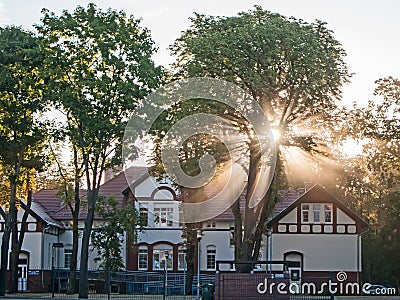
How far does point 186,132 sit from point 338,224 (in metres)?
17.9

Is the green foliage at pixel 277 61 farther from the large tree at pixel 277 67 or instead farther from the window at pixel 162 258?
the window at pixel 162 258

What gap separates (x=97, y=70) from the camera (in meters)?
38.2

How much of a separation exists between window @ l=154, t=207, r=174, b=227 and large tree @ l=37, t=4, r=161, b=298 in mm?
18559

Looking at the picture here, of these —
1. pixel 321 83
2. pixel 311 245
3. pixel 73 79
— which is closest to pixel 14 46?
pixel 73 79

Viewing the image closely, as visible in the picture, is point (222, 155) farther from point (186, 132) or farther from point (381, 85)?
point (381, 85)

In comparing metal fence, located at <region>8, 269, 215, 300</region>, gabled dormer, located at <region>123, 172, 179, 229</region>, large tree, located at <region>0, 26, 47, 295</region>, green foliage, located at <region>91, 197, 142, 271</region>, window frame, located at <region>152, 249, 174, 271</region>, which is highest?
large tree, located at <region>0, 26, 47, 295</region>

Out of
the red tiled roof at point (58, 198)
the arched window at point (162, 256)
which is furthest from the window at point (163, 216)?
the red tiled roof at point (58, 198)

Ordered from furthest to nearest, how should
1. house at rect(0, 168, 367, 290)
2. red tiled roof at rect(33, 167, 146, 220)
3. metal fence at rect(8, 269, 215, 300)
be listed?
red tiled roof at rect(33, 167, 146, 220) < house at rect(0, 168, 367, 290) < metal fence at rect(8, 269, 215, 300)

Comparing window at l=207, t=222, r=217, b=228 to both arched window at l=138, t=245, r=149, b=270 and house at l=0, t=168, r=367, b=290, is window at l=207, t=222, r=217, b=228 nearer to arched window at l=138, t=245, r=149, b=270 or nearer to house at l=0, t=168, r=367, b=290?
house at l=0, t=168, r=367, b=290

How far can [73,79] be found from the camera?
38250 millimetres

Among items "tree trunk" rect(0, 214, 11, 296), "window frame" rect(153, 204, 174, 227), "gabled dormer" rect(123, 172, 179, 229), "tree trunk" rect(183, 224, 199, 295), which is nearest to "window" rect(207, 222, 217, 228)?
"gabled dormer" rect(123, 172, 179, 229)

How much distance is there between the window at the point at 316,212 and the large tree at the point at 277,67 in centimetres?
1375

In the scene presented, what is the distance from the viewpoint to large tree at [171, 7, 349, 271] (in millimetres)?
34219

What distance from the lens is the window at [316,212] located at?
51031 mm
